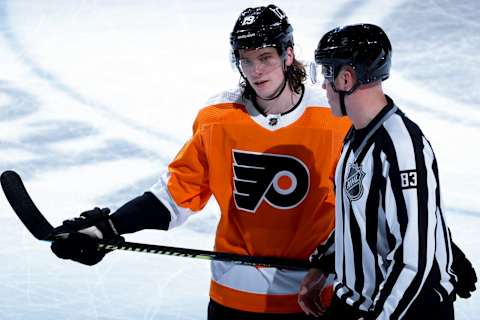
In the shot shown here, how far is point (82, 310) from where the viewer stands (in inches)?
127

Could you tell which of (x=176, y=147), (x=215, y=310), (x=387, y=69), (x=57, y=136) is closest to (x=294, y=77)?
(x=387, y=69)

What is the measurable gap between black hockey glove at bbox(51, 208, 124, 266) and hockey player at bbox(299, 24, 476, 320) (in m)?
0.71

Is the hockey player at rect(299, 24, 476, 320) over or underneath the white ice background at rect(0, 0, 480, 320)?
over

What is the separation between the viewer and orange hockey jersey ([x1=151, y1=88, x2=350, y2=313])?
249 cm

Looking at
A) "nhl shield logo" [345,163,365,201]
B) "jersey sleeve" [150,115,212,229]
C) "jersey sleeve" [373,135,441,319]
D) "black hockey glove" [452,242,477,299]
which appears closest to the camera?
"jersey sleeve" [373,135,441,319]

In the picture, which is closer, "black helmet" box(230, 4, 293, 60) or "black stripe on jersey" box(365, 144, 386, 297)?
"black stripe on jersey" box(365, 144, 386, 297)

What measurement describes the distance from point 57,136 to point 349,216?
2.93 m

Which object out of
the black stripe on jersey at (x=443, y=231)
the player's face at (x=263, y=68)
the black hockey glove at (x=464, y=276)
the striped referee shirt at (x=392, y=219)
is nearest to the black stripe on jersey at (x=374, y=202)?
the striped referee shirt at (x=392, y=219)

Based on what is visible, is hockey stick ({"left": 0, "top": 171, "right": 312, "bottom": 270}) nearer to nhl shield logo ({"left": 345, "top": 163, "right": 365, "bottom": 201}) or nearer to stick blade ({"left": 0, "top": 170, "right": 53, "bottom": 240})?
stick blade ({"left": 0, "top": 170, "right": 53, "bottom": 240})

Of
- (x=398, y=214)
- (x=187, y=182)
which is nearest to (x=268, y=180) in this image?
(x=187, y=182)

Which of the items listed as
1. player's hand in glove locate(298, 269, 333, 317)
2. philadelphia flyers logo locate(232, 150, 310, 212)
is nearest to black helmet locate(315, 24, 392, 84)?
philadelphia flyers logo locate(232, 150, 310, 212)

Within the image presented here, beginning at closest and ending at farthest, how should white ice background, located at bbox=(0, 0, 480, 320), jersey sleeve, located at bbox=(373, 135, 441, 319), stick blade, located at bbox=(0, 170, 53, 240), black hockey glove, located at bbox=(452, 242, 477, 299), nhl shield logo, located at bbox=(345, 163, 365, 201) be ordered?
jersey sleeve, located at bbox=(373, 135, 441, 319)
nhl shield logo, located at bbox=(345, 163, 365, 201)
black hockey glove, located at bbox=(452, 242, 477, 299)
stick blade, located at bbox=(0, 170, 53, 240)
white ice background, located at bbox=(0, 0, 480, 320)

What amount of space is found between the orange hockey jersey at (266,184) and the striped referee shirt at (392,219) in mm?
368

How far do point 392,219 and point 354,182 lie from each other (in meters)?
0.14
